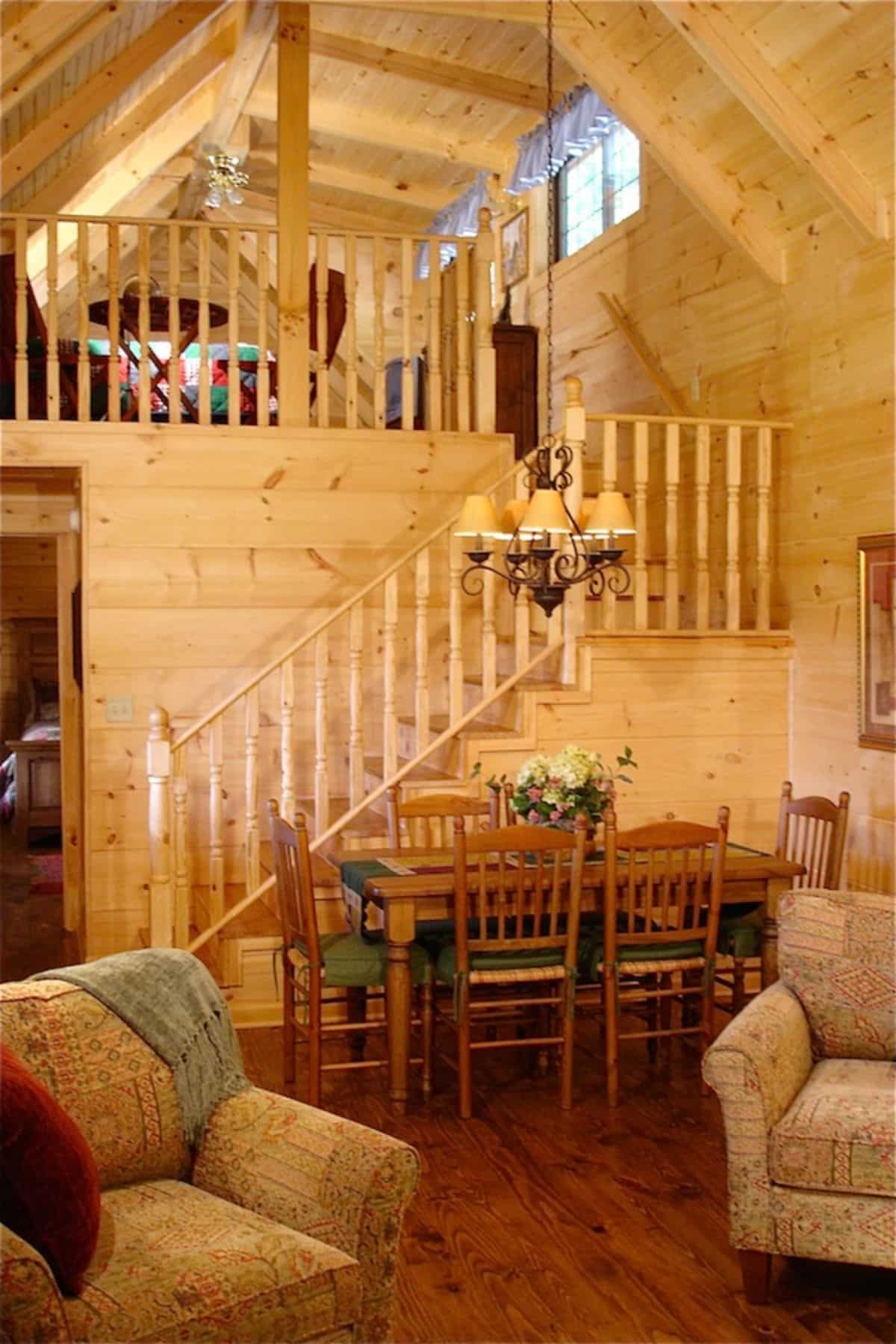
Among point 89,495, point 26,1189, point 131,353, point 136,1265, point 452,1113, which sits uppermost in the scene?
point 131,353

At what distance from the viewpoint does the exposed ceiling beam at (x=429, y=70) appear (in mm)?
7828

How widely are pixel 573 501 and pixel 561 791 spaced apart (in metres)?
1.45

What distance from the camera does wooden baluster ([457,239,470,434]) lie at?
6.62m

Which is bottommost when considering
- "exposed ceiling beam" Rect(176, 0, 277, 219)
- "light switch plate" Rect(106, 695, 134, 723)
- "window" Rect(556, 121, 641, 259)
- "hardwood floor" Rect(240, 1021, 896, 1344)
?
"hardwood floor" Rect(240, 1021, 896, 1344)

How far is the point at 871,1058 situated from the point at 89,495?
13.3ft

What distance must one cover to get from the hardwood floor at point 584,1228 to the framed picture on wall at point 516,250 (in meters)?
5.96

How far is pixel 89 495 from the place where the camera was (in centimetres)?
614

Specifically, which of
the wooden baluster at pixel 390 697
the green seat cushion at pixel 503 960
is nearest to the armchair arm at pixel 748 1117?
the green seat cushion at pixel 503 960

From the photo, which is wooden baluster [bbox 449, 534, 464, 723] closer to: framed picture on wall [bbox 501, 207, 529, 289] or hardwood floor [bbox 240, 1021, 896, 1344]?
hardwood floor [bbox 240, 1021, 896, 1344]

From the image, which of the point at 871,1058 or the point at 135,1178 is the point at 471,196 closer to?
the point at 871,1058

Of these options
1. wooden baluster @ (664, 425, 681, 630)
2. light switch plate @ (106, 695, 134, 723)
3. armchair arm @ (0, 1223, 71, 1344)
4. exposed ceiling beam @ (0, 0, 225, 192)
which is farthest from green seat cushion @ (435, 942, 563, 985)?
exposed ceiling beam @ (0, 0, 225, 192)

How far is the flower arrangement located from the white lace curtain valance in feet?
12.5

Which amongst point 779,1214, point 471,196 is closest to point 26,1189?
point 779,1214

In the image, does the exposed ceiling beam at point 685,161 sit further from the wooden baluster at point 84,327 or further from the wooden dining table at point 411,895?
the wooden dining table at point 411,895
